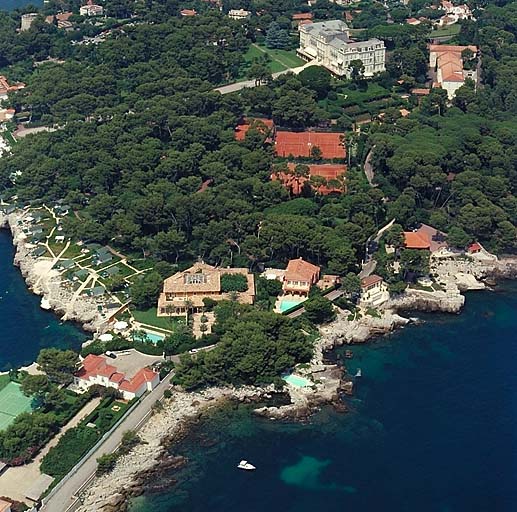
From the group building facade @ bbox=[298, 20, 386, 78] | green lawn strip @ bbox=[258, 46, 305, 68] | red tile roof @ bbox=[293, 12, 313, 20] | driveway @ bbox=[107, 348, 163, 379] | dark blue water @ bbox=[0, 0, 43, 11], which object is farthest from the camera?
dark blue water @ bbox=[0, 0, 43, 11]

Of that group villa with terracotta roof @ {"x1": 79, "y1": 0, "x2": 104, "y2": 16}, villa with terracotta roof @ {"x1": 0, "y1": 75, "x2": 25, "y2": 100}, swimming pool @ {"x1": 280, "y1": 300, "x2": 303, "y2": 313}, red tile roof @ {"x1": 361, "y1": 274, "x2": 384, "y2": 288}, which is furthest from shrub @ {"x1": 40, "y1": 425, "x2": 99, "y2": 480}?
villa with terracotta roof @ {"x1": 79, "y1": 0, "x2": 104, "y2": 16}

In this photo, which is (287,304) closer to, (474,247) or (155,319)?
(155,319)

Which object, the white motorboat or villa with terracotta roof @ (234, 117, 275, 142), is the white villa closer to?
villa with terracotta roof @ (234, 117, 275, 142)

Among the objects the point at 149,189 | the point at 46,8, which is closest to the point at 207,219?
the point at 149,189

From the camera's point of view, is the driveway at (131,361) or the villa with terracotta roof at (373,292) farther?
the villa with terracotta roof at (373,292)

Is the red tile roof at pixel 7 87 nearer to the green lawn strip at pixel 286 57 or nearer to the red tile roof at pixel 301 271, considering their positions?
the green lawn strip at pixel 286 57

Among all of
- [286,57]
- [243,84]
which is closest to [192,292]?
[243,84]

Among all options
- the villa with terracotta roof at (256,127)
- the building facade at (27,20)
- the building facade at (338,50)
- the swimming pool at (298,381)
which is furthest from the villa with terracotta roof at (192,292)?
the building facade at (27,20)
